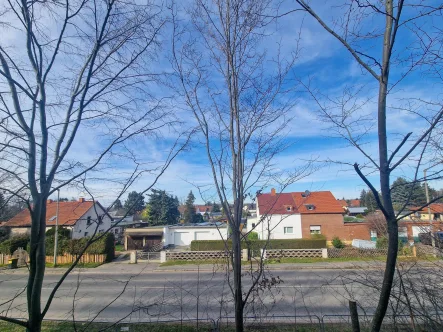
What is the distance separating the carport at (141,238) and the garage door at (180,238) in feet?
5.57

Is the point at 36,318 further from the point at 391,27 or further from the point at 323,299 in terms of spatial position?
the point at 323,299

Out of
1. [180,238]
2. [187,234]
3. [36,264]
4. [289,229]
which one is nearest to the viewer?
[36,264]

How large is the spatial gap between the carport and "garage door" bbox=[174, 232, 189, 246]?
1.70 m

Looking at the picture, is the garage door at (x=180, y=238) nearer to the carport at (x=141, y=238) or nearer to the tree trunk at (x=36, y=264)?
the carport at (x=141, y=238)

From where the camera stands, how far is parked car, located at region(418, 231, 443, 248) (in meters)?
3.50

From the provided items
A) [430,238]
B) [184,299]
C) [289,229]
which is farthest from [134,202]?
[289,229]

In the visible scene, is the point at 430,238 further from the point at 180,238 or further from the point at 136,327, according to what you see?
the point at 180,238

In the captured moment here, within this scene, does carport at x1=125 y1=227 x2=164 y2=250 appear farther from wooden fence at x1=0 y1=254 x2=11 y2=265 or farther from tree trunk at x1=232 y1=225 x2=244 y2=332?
tree trunk at x1=232 y1=225 x2=244 y2=332

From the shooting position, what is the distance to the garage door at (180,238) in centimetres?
2975

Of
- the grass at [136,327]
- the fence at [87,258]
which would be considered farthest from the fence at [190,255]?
the grass at [136,327]

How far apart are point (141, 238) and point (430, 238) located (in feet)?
93.4

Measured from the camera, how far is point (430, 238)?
3664 millimetres

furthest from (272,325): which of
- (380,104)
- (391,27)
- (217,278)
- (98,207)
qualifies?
(217,278)

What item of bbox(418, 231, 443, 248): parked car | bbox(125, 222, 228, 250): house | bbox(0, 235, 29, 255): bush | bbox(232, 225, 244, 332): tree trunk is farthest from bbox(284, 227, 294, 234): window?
bbox(232, 225, 244, 332): tree trunk
